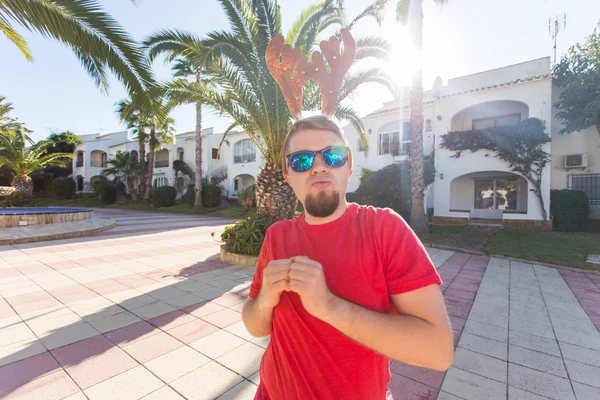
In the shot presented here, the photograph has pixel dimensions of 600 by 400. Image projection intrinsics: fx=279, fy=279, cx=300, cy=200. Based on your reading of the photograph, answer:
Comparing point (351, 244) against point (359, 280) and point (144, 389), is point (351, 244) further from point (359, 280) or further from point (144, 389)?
point (144, 389)

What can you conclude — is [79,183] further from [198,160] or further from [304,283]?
[304,283]

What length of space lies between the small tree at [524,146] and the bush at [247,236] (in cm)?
1091

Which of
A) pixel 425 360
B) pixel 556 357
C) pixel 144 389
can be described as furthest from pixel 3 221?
pixel 556 357

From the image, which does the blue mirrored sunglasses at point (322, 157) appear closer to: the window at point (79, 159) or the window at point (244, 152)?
the window at point (244, 152)

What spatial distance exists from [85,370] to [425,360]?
3.01 meters

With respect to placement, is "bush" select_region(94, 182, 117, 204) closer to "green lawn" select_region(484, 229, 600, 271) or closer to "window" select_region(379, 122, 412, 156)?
"window" select_region(379, 122, 412, 156)

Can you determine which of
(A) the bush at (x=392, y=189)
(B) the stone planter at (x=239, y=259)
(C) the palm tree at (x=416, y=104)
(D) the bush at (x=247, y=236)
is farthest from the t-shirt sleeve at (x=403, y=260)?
(A) the bush at (x=392, y=189)

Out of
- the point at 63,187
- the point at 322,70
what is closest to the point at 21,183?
the point at 63,187

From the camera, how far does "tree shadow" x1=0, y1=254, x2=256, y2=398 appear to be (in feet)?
8.36

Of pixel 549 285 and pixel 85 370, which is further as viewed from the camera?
pixel 549 285

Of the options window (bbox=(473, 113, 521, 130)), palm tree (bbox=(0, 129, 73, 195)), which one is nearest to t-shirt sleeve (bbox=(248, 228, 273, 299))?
window (bbox=(473, 113, 521, 130))

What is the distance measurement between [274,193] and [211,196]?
15646mm

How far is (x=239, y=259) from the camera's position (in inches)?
248

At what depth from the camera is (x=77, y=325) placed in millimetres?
3340
